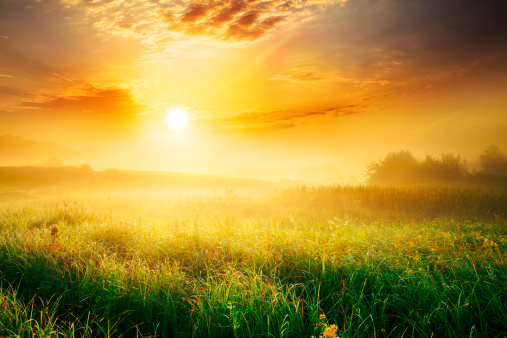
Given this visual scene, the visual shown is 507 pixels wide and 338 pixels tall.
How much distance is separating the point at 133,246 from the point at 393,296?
4732 millimetres

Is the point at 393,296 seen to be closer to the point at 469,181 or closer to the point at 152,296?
the point at 152,296

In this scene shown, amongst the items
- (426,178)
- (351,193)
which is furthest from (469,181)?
(351,193)

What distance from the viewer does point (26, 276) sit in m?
4.32

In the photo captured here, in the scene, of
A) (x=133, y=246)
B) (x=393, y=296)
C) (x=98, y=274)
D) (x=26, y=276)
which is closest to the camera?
(x=393, y=296)

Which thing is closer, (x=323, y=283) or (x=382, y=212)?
(x=323, y=283)

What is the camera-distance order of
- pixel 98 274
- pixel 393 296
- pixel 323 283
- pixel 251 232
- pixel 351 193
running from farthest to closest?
pixel 351 193
pixel 251 232
pixel 98 274
pixel 323 283
pixel 393 296

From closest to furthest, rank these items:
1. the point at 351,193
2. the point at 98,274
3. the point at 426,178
Answer: the point at 98,274, the point at 351,193, the point at 426,178

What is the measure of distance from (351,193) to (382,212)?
2.90 metres

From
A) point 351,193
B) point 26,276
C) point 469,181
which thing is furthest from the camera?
point 469,181

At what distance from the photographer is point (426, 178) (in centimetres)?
2428

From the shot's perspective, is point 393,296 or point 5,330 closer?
point 5,330

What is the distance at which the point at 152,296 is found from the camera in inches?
138

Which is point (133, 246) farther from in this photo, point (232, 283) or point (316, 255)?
point (316, 255)

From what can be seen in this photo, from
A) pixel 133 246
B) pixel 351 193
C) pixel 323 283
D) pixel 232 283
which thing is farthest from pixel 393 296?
pixel 351 193
